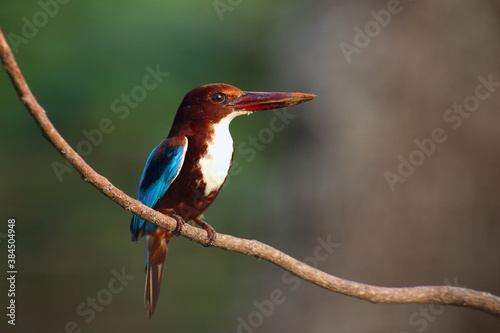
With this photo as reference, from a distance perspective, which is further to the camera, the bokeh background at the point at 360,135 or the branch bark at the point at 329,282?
the bokeh background at the point at 360,135

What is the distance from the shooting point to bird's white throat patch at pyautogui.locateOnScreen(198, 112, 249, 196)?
174 centimetres

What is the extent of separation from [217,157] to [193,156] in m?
0.08

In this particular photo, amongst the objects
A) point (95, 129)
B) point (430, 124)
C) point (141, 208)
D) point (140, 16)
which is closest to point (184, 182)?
point (141, 208)

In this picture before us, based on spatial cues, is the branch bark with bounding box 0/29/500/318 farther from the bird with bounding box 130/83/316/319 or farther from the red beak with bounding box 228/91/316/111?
the red beak with bounding box 228/91/316/111

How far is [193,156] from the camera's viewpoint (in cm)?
177

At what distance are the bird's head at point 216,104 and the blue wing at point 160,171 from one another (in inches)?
2.9

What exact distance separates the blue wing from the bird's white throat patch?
75 millimetres

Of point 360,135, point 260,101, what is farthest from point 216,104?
point 360,135

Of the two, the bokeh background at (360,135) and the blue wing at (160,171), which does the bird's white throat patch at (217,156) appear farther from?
the bokeh background at (360,135)

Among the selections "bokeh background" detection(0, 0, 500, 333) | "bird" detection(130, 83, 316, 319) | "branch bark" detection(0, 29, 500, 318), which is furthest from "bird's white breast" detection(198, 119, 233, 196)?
"bokeh background" detection(0, 0, 500, 333)

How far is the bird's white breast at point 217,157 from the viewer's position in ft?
5.71

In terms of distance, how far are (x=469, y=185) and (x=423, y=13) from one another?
1050mm

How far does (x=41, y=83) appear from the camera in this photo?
539 cm

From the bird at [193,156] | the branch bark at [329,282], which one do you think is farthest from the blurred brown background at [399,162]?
the bird at [193,156]
